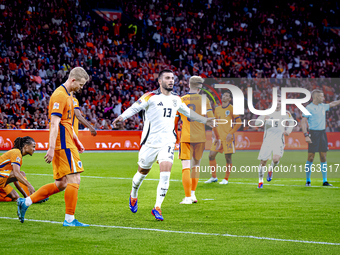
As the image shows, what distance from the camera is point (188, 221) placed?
7.32m

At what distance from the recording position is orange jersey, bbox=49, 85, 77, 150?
6.38 m

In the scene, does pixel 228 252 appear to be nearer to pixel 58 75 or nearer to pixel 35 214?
pixel 35 214

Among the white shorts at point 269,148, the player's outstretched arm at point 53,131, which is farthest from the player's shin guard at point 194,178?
the player's outstretched arm at point 53,131

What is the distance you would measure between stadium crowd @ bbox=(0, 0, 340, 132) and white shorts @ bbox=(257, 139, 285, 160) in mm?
13168

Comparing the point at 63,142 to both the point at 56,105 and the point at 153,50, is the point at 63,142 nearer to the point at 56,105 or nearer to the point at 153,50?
the point at 56,105

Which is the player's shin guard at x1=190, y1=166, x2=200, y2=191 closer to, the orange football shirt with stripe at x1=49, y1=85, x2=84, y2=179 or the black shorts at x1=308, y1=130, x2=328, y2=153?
the orange football shirt with stripe at x1=49, y1=85, x2=84, y2=179

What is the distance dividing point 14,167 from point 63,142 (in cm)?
218

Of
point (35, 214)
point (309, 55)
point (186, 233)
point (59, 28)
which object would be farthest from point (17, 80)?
point (309, 55)

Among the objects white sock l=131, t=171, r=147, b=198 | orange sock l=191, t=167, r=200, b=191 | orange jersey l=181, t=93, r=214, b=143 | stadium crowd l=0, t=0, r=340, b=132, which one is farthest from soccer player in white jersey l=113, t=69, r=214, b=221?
stadium crowd l=0, t=0, r=340, b=132

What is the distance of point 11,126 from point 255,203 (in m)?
15.4

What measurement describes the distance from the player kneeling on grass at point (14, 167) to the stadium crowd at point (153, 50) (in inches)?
529

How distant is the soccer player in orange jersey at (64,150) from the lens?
639 centimetres

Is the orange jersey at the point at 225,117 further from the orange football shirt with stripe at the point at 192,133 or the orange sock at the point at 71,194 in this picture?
the orange sock at the point at 71,194

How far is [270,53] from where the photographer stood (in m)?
37.7
